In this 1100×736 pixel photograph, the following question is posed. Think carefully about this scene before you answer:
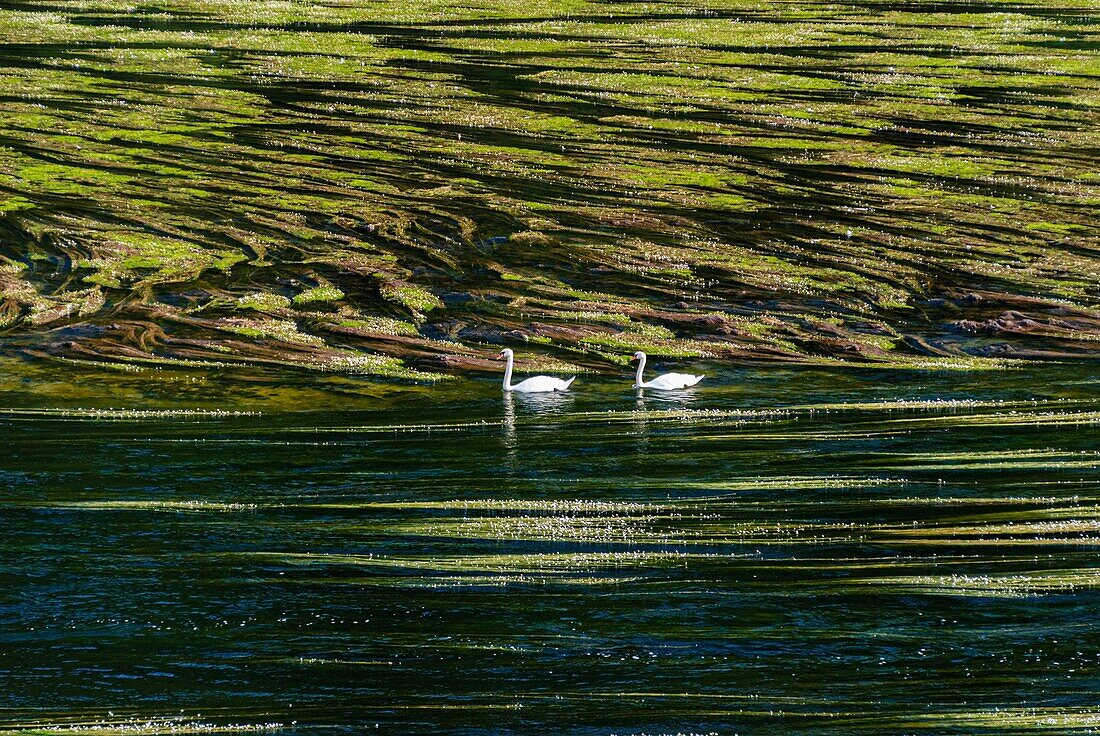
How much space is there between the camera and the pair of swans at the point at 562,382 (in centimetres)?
1433

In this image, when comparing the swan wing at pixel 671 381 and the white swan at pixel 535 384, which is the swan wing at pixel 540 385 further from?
the swan wing at pixel 671 381

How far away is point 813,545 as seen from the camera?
8766 millimetres

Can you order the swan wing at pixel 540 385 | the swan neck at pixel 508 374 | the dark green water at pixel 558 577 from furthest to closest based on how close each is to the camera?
the swan neck at pixel 508 374 → the swan wing at pixel 540 385 → the dark green water at pixel 558 577

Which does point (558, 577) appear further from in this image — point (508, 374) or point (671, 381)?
point (508, 374)

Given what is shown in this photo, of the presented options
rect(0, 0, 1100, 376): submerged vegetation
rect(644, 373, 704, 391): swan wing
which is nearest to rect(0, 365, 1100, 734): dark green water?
rect(644, 373, 704, 391): swan wing

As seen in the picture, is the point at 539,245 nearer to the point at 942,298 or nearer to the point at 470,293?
the point at 470,293

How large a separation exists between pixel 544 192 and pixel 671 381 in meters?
9.27

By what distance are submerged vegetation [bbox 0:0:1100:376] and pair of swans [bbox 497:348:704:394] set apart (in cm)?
93

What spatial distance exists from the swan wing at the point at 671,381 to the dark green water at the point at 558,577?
157 centimetres

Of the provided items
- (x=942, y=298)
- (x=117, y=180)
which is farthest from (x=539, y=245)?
(x=117, y=180)

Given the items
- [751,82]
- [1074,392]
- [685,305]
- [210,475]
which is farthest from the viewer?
[751,82]

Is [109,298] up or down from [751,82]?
down

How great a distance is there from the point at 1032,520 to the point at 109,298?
1155 cm

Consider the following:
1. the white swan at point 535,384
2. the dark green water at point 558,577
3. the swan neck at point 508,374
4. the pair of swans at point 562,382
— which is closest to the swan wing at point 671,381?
the pair of swans at point 562,382
